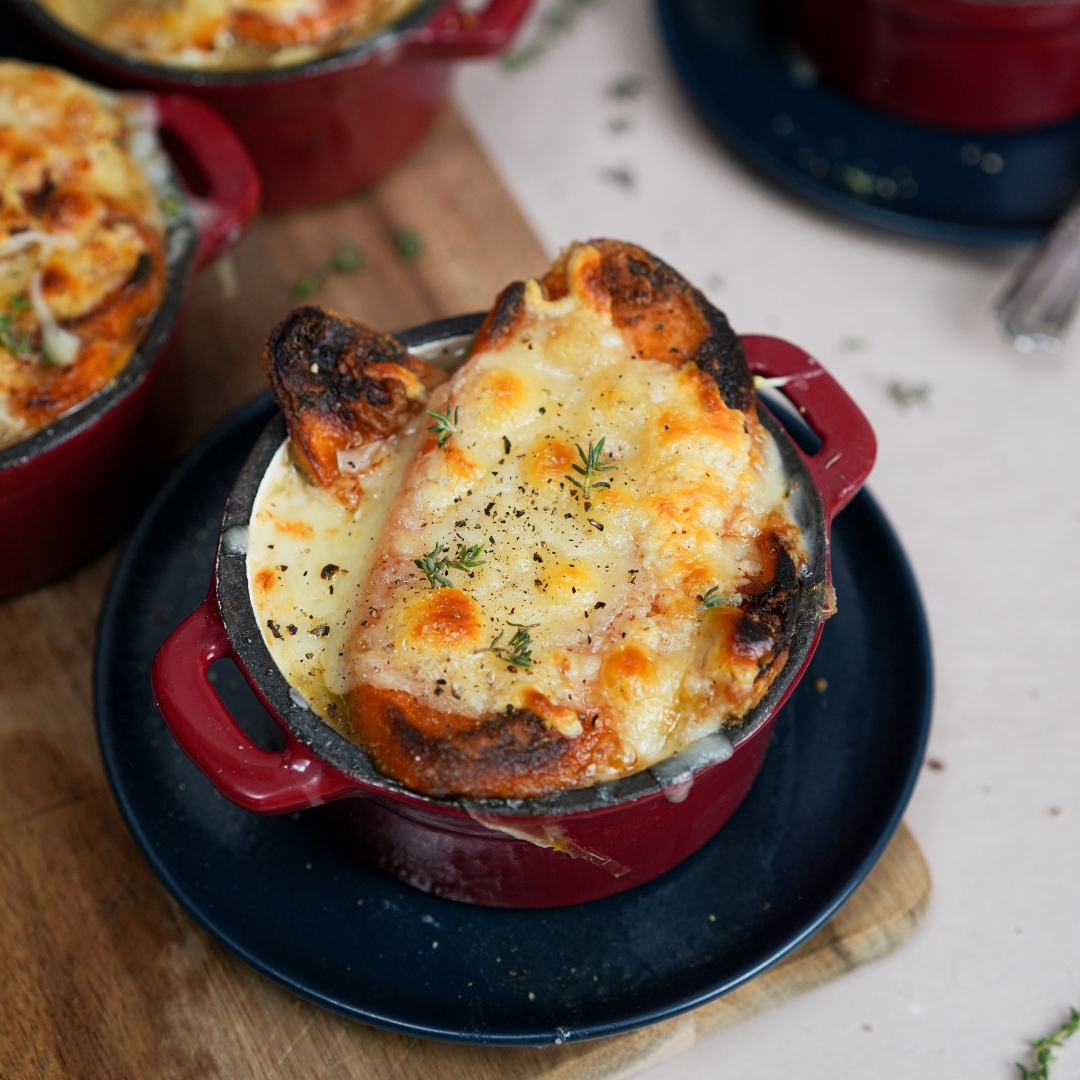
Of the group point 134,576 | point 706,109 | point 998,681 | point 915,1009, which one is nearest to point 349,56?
point 706,109

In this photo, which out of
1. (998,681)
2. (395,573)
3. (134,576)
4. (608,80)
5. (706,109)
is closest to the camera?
(395,573)

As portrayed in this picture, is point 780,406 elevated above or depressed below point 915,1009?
above

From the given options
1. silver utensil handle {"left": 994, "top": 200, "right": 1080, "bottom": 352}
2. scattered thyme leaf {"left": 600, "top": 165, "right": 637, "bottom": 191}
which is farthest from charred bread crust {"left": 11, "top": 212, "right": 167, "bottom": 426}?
silver utensil handle {"left": 994, "top": 200, "right": 1080, "bottom": 352}

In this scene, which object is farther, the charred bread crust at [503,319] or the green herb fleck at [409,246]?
the green herb fleck at [409,246]

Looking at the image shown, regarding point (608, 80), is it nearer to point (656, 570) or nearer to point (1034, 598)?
point (1034, 598)

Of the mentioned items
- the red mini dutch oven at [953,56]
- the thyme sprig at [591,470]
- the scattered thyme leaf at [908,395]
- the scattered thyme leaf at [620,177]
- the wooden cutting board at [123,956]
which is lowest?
the wooden cutting board at [123,956]

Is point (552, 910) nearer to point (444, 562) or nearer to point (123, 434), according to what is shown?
point (444, 562)

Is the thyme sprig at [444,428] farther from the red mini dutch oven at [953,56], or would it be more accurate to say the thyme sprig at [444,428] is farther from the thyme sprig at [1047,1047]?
the red mini dutch oven at [953,56]

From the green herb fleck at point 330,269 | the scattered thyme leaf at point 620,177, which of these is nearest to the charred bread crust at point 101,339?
the green herb fleck at point 330,269
